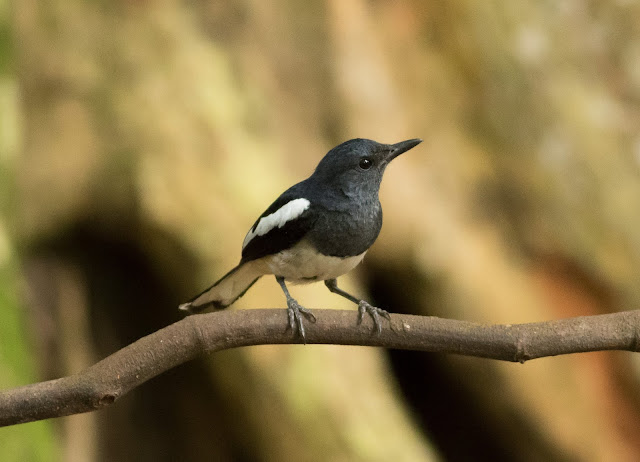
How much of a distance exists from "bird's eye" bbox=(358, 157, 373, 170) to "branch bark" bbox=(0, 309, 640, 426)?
0.56 meters

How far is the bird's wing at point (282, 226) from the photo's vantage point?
2404mm

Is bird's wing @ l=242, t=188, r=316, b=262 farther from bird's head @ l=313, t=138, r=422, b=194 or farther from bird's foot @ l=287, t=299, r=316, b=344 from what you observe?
bird's foot @ l=287, t=299, r=316, b=344

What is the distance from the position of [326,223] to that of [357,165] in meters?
0.23

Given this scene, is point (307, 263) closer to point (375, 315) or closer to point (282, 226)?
point (282, 226)

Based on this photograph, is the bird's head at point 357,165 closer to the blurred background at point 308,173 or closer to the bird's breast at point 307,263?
the bird's breast at point 307,263

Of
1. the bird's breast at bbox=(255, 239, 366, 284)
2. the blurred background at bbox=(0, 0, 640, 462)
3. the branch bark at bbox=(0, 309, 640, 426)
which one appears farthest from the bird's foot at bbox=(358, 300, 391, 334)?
the blurred background at bbox=(0, 0, 640, 462)

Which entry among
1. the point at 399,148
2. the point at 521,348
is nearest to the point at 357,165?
the point at 399,148

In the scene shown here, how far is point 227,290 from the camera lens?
2600 mm

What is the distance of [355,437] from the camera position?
4188mm

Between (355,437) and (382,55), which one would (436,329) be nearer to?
(355,437)

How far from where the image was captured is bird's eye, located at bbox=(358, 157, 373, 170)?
2.49m

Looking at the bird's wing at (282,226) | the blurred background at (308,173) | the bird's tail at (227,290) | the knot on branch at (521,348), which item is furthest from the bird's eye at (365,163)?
the blurred background at (308,173)

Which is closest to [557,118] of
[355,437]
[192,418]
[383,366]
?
[383,366]

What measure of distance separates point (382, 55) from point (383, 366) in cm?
217
